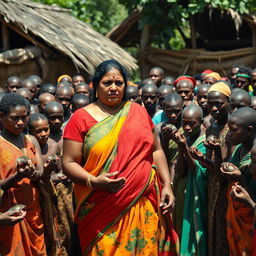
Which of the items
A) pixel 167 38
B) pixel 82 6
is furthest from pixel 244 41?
pixel 82 6

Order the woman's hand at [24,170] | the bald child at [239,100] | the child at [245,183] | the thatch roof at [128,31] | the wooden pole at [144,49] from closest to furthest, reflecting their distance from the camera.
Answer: the woman's hand at [24,170] < the child at [245,183] < the bald child at [239,100] < the wooden pole at [144,49] < the thatch roof at [128,31]

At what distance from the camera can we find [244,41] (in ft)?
53.2

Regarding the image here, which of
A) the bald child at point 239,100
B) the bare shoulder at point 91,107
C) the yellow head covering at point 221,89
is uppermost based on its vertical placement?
the bare shoulder at point 91,107

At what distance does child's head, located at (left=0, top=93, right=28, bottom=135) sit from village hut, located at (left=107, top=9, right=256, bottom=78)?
8.65 metres

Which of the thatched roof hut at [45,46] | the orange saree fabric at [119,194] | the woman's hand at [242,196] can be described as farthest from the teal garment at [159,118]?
the thatched roof hut at [45,46]

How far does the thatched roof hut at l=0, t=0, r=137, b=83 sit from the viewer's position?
444 inches

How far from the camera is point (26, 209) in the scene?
5.07 metres

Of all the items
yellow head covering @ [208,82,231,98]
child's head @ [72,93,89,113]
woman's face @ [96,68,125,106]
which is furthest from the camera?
child's head @ [72,93,89,113]

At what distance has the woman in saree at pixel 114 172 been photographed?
4.58 meters

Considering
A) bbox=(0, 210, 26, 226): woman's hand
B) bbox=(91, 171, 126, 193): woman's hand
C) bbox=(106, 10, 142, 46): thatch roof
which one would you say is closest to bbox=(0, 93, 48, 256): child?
bbox=(0, 210, 26, 226): woman's hand

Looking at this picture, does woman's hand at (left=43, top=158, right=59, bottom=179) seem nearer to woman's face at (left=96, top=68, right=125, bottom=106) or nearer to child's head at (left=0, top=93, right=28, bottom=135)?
child's head at (left=0, top=93, right=28, bottom=135)

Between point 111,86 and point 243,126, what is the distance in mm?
1143

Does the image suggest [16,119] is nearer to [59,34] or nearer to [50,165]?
[50,165]

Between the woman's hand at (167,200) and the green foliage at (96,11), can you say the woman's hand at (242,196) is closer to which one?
the woman's hand at (167,200)
